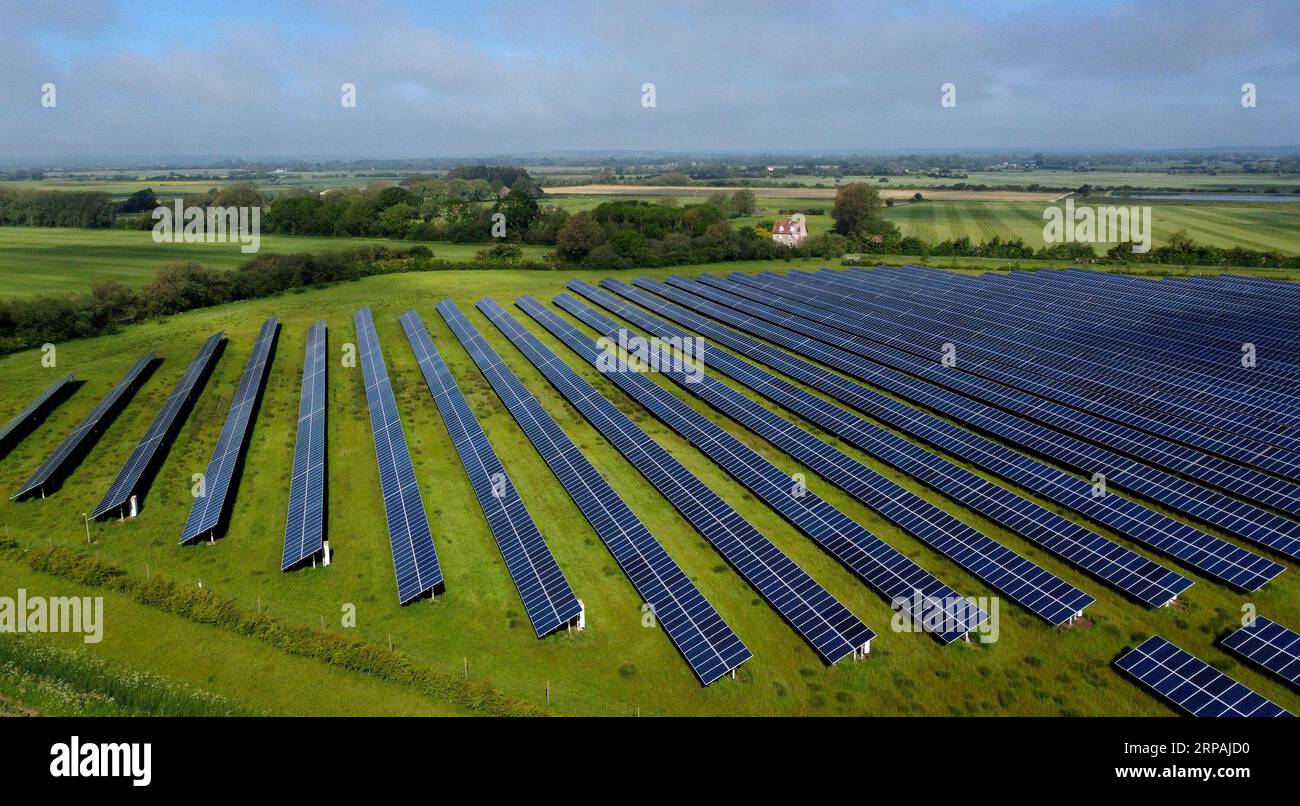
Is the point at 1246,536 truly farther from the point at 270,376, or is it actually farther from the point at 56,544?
the point at 270,376

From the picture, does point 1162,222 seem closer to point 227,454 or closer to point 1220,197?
point 1220,197

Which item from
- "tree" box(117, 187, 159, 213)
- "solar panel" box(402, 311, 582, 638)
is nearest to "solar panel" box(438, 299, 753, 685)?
"solar panel" box(402, 311, 582, 638)

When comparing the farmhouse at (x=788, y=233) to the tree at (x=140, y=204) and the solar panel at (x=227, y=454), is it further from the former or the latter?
the tree at (x=140, y=204)

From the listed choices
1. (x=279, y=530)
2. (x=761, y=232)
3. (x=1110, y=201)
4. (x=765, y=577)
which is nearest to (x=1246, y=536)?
(x=765, y=577)

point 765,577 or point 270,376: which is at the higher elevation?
point 270,376

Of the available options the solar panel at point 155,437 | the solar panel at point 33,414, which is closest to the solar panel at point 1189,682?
the solar panel at point 155,437

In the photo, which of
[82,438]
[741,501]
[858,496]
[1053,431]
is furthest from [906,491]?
[82,438]
